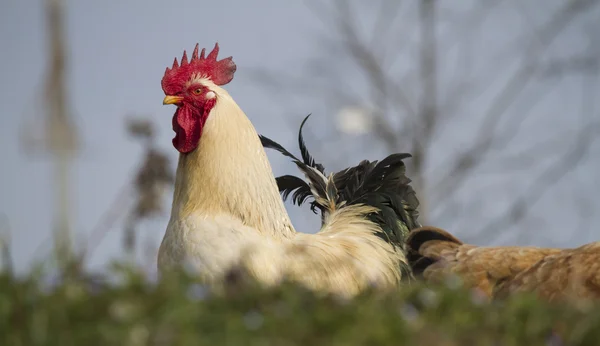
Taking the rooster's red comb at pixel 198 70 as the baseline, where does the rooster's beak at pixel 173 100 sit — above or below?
below

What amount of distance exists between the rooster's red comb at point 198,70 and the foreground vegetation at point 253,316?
3.36 m

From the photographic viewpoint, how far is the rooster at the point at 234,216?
15.5ft

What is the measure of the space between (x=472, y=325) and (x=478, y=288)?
10.2 feet

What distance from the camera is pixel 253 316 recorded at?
2129 millimetres

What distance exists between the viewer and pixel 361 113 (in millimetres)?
13523

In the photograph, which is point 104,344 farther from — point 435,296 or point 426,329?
point 435,296

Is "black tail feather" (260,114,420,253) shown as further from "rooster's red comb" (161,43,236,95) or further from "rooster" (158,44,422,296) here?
"rooster's red comb" (161,43,236,95)

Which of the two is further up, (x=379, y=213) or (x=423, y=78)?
(x=423, y=78)

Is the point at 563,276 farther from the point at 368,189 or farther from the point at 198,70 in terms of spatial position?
the point at 198,70

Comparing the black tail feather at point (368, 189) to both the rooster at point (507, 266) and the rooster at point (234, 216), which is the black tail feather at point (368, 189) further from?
the rooster at point (507, 266)

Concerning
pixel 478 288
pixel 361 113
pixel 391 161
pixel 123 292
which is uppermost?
pixel 361 113

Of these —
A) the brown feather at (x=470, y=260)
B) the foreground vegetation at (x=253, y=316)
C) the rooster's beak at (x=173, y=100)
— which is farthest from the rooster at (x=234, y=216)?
the foreground vegetation at (x=253, y=316)

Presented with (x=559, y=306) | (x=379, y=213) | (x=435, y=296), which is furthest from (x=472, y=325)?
(x=379, y=213)

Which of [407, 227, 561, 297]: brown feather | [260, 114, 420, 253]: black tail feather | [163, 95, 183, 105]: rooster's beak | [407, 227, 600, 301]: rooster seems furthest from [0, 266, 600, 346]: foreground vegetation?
[260, 114, 420, 253]: black tail feather
